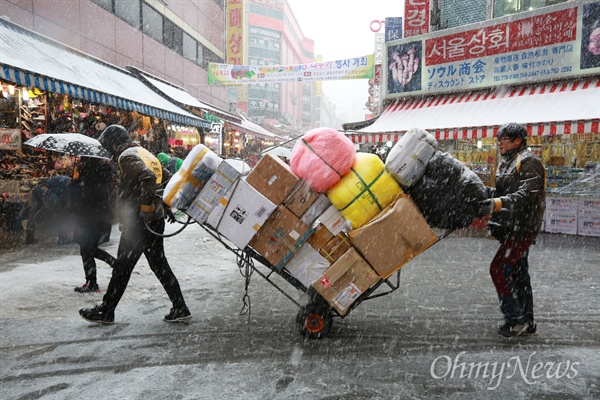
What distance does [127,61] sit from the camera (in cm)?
1628

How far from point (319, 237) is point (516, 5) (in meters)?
11.4

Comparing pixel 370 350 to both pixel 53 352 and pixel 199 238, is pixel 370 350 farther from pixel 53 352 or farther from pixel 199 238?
pixel 199 238

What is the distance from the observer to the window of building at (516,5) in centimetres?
1127

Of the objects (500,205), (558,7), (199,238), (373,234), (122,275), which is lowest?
(199,238)

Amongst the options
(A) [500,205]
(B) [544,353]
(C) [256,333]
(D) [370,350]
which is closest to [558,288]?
(B) [544,353]

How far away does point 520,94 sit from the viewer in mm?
10656

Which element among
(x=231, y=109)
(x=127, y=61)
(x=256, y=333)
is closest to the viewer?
(x=256, y=333)

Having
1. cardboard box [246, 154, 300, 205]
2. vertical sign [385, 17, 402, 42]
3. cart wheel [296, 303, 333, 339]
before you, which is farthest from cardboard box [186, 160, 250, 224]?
vertical sign [385, 17, 402, 42]

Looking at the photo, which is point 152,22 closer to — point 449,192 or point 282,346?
point 282,346

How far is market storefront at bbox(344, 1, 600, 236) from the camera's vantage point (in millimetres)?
9672

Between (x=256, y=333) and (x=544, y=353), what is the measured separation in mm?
2526

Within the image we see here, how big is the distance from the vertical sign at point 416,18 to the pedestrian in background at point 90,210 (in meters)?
11.0

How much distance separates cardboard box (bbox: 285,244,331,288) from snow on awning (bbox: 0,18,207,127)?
6.29m

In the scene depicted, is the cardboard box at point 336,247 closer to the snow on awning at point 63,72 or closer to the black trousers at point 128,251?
the black trousers at point 128,251
